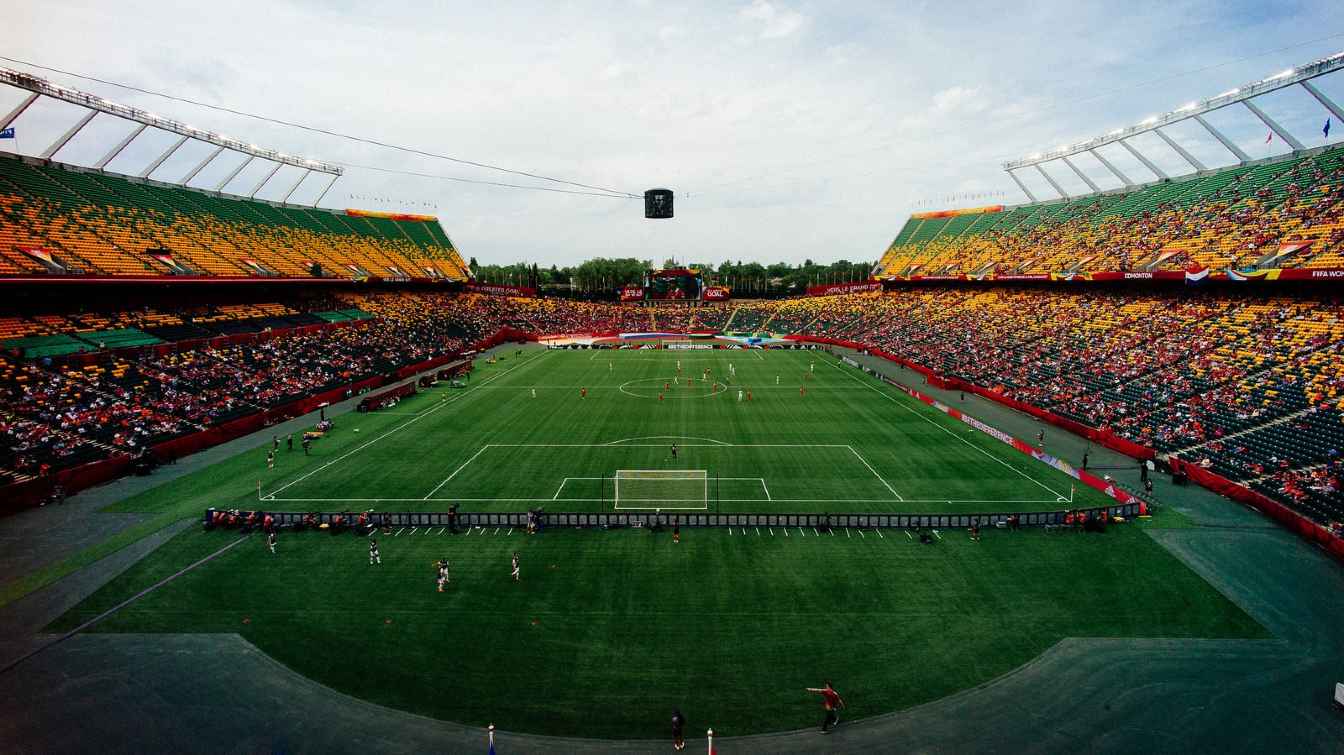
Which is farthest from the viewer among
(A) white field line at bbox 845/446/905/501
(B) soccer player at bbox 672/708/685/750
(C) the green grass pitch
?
(A) white field line at bbox 845/446/905/501

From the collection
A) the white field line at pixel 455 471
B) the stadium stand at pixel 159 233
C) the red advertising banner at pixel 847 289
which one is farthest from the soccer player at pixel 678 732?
the red advertising banner at pixel 847 289

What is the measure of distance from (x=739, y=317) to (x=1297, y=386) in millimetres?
89434

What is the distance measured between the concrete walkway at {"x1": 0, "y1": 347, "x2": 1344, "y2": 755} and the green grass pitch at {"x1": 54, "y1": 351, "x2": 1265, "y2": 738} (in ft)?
1.88

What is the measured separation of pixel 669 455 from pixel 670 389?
22.1 m

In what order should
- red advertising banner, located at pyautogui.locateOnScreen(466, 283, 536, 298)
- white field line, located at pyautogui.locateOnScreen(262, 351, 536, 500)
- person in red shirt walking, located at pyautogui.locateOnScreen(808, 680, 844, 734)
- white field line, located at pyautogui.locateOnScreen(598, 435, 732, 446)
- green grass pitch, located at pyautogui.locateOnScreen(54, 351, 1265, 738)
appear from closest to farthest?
person in red shirt walking, located at pyautogui.locateOnScreen(808, 680, 844, 734)
green grass pitch, located at pyautogui.locateOnScreen(54, 351, 1265, 738)
white field line, located at pyautogui.locateOnScreen(262, 351, 536, 500)
white field line, located at pyautogui.locateOnScreen(598, 435, 732, 446)
red advertising banner, located at pyautogui.locateOnScreen(466, 283, 536, 298)

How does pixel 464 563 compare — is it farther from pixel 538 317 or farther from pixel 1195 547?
Answer: pixel 538 317

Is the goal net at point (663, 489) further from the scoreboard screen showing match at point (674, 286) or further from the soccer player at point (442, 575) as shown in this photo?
the scoreboard screen showing match at point (674, 286)

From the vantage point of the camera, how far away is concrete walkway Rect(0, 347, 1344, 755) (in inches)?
553

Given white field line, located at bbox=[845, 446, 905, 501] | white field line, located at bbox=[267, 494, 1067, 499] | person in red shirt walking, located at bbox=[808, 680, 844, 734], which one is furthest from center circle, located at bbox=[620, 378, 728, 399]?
person in red shirt walking, located at bbox=[808, 680, 844, 734]

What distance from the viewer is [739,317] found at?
397ft

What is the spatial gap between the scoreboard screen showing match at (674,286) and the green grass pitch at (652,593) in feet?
322

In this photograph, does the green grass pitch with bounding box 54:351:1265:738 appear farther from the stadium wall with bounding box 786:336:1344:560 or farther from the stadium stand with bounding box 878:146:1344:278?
the stadium stand with bounding box 878:146:1344:278

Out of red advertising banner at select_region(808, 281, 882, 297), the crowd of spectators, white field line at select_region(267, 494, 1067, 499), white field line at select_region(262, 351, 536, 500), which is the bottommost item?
white field line at select_region(267, 494, 1067, 499)

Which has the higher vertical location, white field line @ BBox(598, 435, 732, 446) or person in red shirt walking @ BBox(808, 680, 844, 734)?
white field line @ BBox(598, 435, 732, 446)
